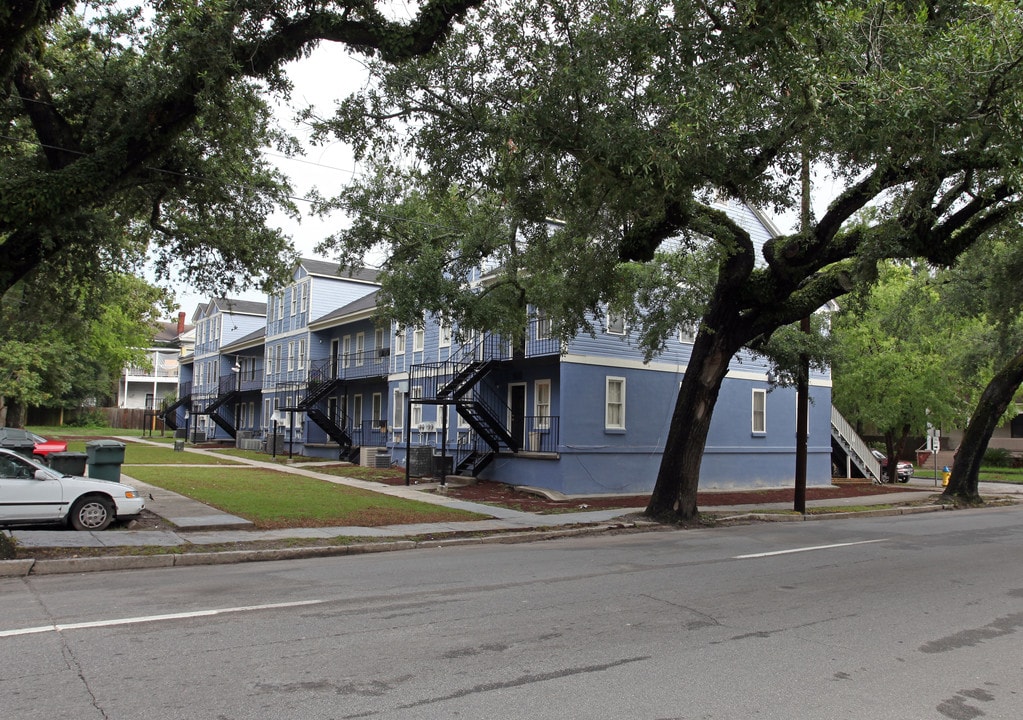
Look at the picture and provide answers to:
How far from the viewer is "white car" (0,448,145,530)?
39.5 ft

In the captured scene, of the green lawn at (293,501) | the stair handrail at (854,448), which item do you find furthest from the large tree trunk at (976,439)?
the green lawn at (293,501)

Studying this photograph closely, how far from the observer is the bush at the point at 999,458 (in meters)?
42.5

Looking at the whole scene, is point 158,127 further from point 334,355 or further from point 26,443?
point 334,355

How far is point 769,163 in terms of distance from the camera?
12.0 m

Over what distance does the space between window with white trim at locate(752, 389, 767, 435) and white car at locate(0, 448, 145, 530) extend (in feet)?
67.1

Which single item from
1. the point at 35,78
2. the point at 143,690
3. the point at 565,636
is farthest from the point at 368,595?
the point at 35,78

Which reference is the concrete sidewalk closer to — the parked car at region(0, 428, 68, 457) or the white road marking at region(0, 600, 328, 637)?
the white road marking at region(0, 600, 328, 637)

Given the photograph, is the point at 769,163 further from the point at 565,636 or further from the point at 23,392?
the point at 23,392

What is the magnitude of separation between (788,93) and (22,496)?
12.7 meters

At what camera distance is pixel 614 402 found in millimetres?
23062

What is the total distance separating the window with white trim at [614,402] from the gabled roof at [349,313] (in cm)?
1221

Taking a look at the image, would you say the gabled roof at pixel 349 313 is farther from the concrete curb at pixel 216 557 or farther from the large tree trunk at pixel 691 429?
the concrete curb at pixel 216 557

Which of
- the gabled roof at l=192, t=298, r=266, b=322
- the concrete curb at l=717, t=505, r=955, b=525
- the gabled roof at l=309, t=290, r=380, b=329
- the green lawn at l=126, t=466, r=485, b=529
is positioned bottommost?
the concrete curb at l=717, t=505, r=955, b=525

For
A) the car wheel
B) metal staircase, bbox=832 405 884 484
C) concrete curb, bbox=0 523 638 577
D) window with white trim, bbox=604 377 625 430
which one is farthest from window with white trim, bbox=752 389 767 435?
the car wheel
